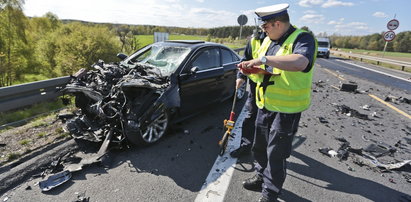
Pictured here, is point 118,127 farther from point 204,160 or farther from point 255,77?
point 255,77

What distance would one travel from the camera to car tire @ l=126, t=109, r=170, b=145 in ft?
10.1

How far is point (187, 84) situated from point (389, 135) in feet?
14.3

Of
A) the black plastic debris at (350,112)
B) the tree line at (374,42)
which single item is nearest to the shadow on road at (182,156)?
the black plastic debris at (350,112)

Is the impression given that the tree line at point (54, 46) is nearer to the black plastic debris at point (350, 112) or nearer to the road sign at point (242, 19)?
the road sign at point (242, 19)

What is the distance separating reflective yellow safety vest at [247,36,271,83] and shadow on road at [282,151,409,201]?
4.63ft

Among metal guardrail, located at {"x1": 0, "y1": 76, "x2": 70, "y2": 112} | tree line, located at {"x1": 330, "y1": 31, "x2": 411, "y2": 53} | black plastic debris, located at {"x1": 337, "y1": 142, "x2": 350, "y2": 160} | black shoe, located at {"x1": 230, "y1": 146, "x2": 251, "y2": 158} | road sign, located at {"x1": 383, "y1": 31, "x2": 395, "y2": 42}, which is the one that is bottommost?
black plastic debris, located at {"x1": 337, "y1": 142, "x2": 350, "y2": 160}

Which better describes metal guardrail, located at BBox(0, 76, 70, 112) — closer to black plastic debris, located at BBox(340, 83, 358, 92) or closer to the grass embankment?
the grass embankment

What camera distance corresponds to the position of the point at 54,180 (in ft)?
8.12

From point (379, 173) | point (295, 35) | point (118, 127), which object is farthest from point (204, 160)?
point (379, 173)

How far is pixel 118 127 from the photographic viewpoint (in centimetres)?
316

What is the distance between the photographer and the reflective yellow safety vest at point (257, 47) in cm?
225

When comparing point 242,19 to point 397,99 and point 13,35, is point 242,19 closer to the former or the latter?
point 397,99

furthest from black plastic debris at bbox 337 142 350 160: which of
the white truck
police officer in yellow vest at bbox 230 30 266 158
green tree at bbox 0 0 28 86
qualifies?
green tree at bbox 0 0 28 86

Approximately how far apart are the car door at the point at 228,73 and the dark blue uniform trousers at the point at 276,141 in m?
2.63
